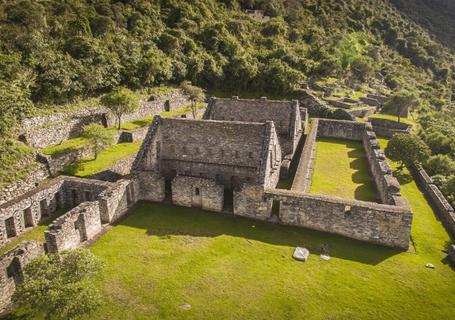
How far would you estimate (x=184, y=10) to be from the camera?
295 ft

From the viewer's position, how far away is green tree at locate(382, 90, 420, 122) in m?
67.6

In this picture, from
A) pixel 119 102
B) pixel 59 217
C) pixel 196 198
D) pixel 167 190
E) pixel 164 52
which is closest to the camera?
pixel 59 217

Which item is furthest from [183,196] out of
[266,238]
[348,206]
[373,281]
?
[373,281]

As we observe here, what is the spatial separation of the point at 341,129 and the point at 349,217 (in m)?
32.2

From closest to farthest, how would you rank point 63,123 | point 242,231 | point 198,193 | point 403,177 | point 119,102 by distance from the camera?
point 242,231, point 198,193, point 403,177, point 63,123, point 119,102

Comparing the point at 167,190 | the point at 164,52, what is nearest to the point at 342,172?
the point at 167,190

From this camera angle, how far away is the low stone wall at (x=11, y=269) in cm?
1983

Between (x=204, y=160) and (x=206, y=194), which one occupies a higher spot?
(x=204, y=160)

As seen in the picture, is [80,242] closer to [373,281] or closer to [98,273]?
[98,273]

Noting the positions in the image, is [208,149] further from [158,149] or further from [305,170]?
[305,170]

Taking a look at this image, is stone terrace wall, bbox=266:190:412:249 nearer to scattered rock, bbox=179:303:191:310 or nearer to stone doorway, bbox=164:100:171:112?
scattered rock, bbox=179:303:191:310

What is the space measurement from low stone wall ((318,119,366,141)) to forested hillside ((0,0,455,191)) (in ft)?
59.3

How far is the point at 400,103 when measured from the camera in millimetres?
69312

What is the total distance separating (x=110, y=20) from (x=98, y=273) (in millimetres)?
61690
